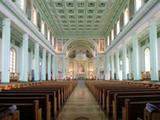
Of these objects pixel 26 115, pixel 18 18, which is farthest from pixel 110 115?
pixel 18 18

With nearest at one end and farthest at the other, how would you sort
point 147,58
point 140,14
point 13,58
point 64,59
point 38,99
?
point 38,99 → point 140,14 → point 13,58 → point 147,58 → point 64,59

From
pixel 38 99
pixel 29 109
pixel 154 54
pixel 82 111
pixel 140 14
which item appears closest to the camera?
pixel 29 109

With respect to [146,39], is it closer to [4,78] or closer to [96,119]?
[4,78]

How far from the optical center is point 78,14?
95.2 feet

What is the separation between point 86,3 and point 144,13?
1054cm

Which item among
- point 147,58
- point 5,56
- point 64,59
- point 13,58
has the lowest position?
point 5,56

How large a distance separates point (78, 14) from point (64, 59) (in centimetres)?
1403

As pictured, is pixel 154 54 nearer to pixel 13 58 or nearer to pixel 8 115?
pixel 8 115

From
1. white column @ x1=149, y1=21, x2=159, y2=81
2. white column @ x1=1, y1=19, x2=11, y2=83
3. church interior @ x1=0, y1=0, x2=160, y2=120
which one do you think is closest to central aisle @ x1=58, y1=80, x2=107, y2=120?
church interior @ x1=0, y1=0, x2=160, y2=120

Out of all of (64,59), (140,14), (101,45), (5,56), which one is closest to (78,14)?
(140,14)

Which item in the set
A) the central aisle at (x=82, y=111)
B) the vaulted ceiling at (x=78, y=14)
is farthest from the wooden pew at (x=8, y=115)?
the vaulted ceiling at (x=78, y=14)

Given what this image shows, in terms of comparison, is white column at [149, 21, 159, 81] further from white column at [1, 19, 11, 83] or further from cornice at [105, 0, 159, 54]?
white column at [1, 19, 11, 83]

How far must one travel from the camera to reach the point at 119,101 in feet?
16.9

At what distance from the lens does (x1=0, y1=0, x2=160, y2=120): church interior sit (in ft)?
15.0
